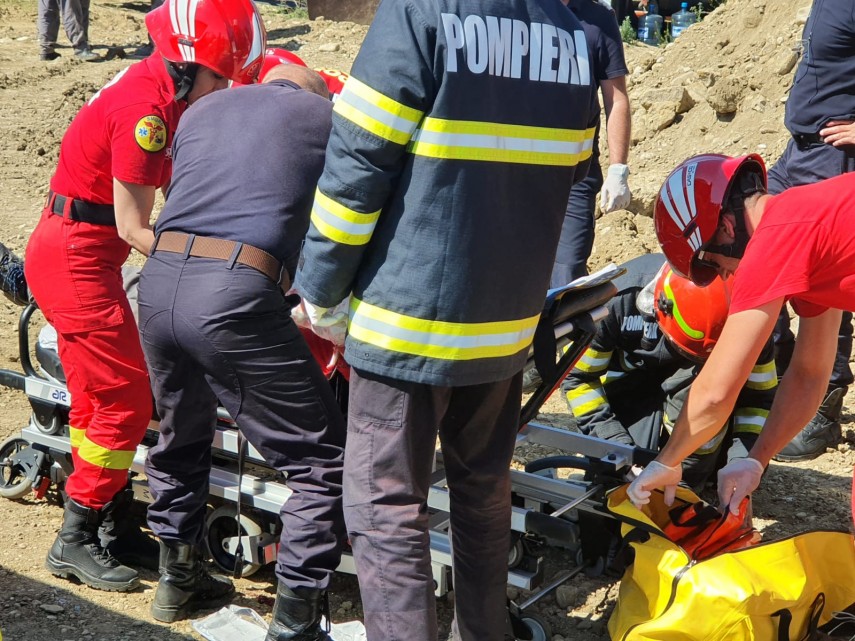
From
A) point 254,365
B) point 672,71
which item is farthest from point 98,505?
point 672,71

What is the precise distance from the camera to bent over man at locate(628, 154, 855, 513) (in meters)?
2.67

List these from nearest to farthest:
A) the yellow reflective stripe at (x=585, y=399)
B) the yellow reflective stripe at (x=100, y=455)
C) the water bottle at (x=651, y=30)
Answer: the yellow reflective stripe at (x=100, y=455) → the yellow reflective stripe at (x=585, y=399) → the water bottle at (x=651, y=30)

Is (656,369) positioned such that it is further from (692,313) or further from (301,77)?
(301,77)

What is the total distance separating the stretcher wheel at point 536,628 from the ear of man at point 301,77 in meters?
1.72

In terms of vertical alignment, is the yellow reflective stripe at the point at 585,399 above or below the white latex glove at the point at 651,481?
below

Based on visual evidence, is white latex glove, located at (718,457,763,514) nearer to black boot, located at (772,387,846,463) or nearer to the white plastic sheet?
the white plastic sheet

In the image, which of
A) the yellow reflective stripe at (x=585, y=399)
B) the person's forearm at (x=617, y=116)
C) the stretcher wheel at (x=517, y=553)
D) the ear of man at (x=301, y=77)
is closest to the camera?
the ear of man at (x=301, y=77)

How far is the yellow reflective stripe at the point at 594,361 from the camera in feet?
13.8

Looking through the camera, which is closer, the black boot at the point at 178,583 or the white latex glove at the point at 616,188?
the black boot at the point at 178,583

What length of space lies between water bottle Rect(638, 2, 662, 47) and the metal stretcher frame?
10324 mm

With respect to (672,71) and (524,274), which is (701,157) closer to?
(524,274)

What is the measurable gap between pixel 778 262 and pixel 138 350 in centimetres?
213

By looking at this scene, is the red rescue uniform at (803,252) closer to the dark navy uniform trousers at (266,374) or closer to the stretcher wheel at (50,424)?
the dark navy uniform trousers at (266,374)

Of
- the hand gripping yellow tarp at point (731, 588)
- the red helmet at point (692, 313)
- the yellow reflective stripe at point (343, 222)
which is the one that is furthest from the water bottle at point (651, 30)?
the yellow reflective stripe at point (343, 222)
